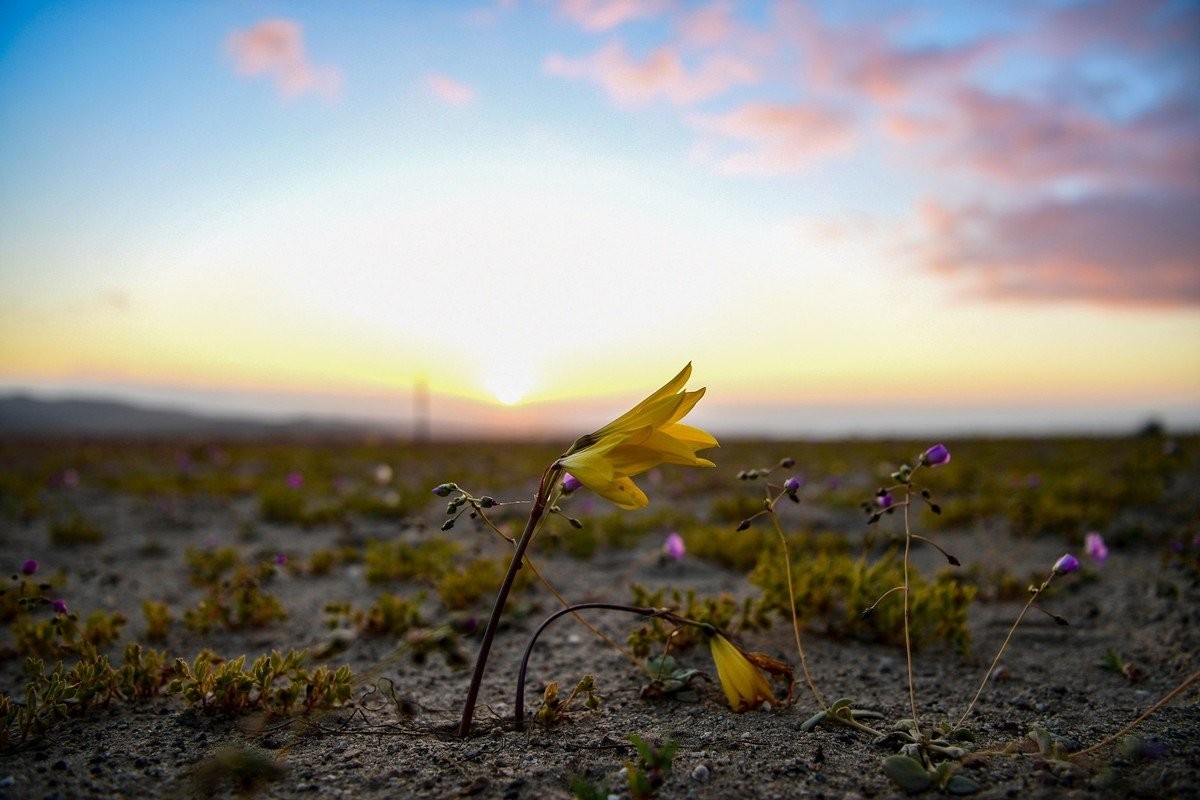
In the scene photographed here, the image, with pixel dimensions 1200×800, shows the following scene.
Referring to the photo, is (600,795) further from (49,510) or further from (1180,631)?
(49,510)

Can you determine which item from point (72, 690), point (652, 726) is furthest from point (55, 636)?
point (652, 726)

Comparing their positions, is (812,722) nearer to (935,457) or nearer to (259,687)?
(935,457)

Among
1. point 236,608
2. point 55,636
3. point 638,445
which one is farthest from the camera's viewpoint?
point 236,608

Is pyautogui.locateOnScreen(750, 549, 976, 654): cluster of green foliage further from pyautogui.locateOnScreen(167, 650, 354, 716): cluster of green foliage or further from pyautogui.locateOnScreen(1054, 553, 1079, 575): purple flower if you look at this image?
pyautogui.locateOnScreen(167, 650, 354, 716): cluster of green foliage

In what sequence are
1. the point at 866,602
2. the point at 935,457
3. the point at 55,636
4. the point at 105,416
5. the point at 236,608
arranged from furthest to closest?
the point at 105,416 → the point at 236,608 → the point at 55,636 → the point at 866,602 → the point at 935,457

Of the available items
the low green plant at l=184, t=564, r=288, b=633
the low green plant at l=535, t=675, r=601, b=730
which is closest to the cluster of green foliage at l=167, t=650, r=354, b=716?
the low green plant at l=535, t=675, r=601, b=730

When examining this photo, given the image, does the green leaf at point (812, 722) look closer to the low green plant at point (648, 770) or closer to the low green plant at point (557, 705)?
the low green plant at point (648, 770)
